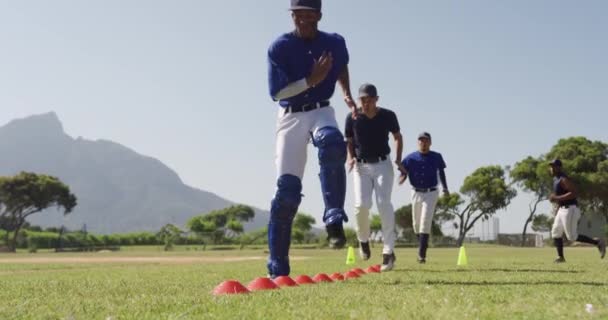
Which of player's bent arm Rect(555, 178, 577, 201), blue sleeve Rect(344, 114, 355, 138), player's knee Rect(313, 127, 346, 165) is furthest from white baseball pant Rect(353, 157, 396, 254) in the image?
player's bent arm Rect(555, 178, 577, 201)

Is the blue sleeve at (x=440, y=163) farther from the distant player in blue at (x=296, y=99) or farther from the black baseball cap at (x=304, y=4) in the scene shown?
the black baseball cap at (x=304, y=4)

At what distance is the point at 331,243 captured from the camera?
5.27 meters

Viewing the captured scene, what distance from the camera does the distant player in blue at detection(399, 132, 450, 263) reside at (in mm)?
11461

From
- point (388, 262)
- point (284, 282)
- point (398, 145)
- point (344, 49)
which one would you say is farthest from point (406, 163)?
point (284, 282)

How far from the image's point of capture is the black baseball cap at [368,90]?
30.0 feet

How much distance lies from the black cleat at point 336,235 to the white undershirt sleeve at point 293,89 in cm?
128

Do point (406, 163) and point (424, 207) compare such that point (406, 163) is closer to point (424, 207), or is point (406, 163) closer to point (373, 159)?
point (424, 207)

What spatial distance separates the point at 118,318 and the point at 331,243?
7.36 ft

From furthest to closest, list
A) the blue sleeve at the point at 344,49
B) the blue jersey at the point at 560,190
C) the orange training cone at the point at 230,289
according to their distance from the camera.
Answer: the blue jersey at the point at 560,190 < the blue sleeve at the point at 344,49 < the orange training cone at the point at 230,289

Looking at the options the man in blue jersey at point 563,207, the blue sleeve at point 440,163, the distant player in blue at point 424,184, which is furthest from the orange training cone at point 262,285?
the man in blue jersey at point 563,207

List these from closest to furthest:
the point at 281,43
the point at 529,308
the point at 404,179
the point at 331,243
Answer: the point at 529,308 → the point at 331,243 → the point at 281,43 → the point at 404,179

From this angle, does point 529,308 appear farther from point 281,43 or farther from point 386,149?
point 386,149

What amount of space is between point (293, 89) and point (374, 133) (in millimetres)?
3572

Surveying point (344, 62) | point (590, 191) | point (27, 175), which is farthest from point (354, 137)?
point (27, 175)
